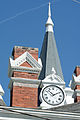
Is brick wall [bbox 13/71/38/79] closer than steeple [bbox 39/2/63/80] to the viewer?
Yes

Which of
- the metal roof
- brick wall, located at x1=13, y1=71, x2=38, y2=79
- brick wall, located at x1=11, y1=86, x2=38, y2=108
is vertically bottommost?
brick wall, located at x1=11, y1=86, x2=38, y2=108

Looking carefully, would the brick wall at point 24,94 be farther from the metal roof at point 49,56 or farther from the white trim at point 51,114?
the metal roof at point 49,56

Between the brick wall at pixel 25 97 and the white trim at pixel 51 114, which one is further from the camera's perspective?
the brick wall at pixel 25 97

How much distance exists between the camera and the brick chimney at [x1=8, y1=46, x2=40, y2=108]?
18.8 metres

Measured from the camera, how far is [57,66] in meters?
47.2

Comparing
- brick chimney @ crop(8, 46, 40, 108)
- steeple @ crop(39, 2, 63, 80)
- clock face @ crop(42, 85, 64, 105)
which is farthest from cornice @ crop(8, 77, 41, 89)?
steeple @ crop(39, 2, 63, 80)

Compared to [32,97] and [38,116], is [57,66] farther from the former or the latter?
[38,116]

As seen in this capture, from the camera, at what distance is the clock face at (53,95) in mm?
25698

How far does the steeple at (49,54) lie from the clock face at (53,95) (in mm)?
17946

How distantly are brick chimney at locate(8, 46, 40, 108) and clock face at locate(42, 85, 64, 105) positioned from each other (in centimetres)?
584

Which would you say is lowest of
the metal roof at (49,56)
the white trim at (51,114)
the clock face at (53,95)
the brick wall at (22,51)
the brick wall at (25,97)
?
the white trim at (51,114)

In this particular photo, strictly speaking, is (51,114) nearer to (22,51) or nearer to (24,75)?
(24,75)

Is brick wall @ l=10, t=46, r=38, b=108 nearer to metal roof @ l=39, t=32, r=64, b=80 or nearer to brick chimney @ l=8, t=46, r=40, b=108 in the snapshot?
brick chimney @ l=8, t=46, r=40, b=108

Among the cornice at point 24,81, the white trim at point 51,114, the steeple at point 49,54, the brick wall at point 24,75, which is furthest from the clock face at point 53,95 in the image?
the steeple at point 49,54
